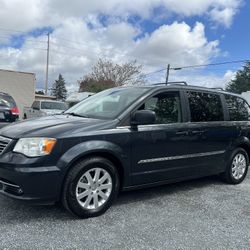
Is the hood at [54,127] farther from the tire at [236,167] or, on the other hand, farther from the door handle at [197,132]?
the tire at [236,167]

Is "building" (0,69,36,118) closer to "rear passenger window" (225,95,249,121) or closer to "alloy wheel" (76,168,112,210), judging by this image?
"rear passenger window" (225,95,249,121)

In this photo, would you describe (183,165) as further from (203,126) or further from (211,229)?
(211,229)

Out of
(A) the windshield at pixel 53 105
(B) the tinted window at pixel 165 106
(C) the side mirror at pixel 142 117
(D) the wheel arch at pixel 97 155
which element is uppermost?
(A) the windshield at pixel 53 105

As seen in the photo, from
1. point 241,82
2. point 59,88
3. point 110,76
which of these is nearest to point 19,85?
point 110,76

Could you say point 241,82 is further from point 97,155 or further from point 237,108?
point 97,155

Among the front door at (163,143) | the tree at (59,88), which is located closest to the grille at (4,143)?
the front door at (163,143)

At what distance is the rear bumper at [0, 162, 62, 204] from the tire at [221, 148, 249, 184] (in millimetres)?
3442

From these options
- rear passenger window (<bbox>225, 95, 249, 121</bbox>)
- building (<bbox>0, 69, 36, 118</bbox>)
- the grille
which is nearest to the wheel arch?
the grille

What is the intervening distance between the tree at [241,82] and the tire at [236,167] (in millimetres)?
62876

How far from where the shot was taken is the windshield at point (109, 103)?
4.88 m

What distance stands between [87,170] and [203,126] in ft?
7.33

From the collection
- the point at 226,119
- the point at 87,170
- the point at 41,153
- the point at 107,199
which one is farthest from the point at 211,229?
the point at 226,119

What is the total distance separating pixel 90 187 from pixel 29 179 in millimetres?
790

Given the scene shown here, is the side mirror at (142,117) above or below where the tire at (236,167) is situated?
above
